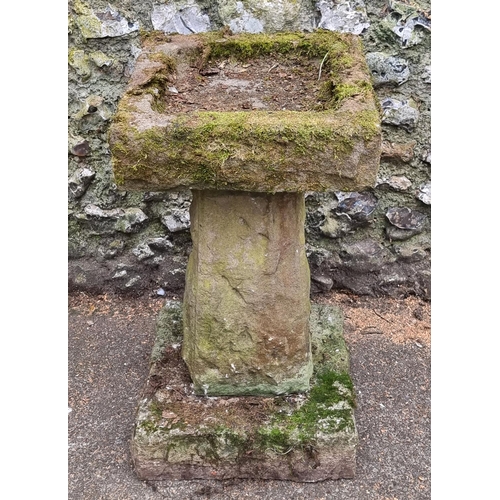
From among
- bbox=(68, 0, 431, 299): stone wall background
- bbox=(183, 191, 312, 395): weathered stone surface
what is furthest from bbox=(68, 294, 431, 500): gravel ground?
bbox=(183, 191, 312, 395): weathered stone surface

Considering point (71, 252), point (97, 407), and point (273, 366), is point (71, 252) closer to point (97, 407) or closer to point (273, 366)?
point (97, 407)

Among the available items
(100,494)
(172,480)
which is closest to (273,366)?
(172,480)

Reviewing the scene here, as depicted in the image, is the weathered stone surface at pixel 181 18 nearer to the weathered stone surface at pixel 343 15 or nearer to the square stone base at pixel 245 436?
the weathered stone surface at pixel 343 15

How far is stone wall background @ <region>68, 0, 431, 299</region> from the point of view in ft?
9.98

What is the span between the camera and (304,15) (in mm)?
3035

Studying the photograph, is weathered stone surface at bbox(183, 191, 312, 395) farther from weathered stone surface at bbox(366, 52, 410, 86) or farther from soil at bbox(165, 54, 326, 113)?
weathered stone surface at bbox(366, 52, 410, 86)

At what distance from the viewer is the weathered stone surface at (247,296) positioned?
2256 millimetres

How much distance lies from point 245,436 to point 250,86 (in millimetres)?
1286

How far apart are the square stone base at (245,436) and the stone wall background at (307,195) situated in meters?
1.13

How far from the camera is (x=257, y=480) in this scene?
7.86 feet

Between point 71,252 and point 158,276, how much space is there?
0.49 m

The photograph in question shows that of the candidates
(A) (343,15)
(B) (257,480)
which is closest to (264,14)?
(A) (343,15)

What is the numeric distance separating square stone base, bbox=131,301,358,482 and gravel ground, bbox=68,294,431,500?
0.05m

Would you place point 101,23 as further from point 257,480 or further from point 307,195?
point 257,480
